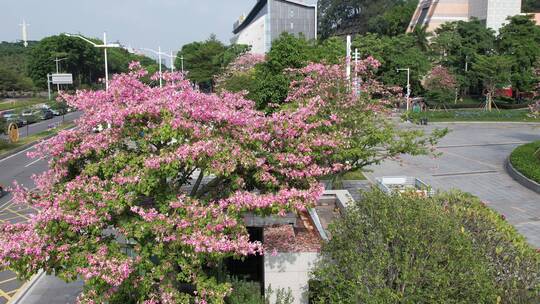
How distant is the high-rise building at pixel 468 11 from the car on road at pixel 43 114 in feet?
160

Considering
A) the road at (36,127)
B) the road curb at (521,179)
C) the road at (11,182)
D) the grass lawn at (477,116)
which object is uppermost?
the grass lawn at (477,116)

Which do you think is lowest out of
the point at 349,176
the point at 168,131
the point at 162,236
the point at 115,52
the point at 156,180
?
the point at 349,176

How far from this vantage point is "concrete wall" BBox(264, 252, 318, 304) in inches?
Result: 407

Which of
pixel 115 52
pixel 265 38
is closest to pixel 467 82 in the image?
pixel 265 38

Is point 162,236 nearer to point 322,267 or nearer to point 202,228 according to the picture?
point 202,228

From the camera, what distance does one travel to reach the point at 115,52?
105688mm

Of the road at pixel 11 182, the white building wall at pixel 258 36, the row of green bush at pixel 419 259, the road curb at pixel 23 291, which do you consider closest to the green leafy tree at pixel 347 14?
the white building wall at pixel 258 36

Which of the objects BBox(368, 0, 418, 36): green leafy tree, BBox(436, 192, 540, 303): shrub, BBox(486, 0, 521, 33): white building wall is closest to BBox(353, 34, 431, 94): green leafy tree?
BBox(486, 0, 521, 33): white building wall

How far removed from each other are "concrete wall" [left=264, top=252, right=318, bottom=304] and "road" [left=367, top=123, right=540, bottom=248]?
9.05 meters

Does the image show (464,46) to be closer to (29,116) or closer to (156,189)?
(29,116)

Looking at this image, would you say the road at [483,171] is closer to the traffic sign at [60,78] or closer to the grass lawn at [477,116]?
A: the grass lawn at [477,116]

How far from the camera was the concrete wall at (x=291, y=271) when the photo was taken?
33.9 ft

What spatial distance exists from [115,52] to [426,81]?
227 feet

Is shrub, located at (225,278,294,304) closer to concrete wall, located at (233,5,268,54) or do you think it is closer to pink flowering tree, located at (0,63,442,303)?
pink flowering tree, located at (0,63,442,303)
